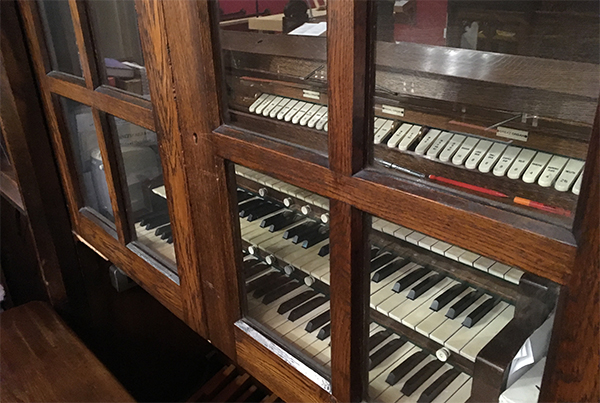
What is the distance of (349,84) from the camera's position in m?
0.50

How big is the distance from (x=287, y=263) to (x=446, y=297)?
0.94ft

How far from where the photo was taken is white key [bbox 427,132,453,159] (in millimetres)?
568

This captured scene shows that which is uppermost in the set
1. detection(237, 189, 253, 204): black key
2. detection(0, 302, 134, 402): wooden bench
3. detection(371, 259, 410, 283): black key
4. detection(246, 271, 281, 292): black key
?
detection(237, 189, 253, 204): black key

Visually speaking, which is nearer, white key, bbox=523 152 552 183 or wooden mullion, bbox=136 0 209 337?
white key, bbox=523 152 552 183

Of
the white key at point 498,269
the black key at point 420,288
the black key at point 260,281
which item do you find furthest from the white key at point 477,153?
the black key at point 260,281

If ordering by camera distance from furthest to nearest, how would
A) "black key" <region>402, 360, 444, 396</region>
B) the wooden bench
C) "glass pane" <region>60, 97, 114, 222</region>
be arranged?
the wooden bench → "glass pane" <region>60, 97, 114, 222</region> → "black key" <region>402, 360, 444, 396</region>

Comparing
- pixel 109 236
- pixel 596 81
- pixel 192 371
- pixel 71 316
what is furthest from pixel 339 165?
pixel 192 371

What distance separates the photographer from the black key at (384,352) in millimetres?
658

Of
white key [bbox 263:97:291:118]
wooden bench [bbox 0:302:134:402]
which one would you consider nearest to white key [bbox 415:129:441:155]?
white key [bbox 263:97:291:118]

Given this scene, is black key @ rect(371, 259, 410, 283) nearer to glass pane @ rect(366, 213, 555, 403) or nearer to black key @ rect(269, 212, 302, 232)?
glass pane @ rect(366, 213, 555, 403)

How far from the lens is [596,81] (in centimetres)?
46

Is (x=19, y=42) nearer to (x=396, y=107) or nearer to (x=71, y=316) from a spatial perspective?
(x=71, y=316)

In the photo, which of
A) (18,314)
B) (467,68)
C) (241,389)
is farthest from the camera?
(241,389)

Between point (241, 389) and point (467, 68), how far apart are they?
4.20 feet
